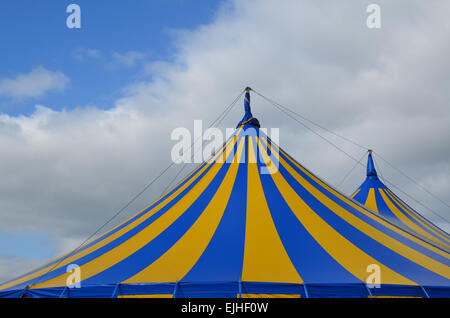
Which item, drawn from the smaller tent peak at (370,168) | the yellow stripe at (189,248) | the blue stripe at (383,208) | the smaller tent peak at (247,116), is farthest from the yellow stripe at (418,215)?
the yellow stripe at (189,248)

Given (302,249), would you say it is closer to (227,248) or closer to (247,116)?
(227,248)

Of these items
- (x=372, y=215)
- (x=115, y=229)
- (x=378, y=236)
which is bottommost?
(x=378, y=236)

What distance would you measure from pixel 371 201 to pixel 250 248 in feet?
24.1

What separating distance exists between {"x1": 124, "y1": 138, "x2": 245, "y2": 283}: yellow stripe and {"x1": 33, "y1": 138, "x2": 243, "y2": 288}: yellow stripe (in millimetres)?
315

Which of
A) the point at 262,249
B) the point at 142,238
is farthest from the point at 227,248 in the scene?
the point at 142,238

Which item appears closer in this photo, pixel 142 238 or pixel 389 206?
pixel 142 238

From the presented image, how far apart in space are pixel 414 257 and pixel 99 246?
3548 mm

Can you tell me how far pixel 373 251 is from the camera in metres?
4.21

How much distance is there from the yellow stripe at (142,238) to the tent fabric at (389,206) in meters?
5.87

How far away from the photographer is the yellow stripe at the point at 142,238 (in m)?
4.08

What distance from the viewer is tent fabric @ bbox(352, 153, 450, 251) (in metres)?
9.41

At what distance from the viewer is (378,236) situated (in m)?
4.62

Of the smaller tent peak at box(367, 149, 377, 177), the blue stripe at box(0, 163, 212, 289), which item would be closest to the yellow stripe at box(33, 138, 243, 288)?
the blue stripe at box(0, 163, 212, 289)
